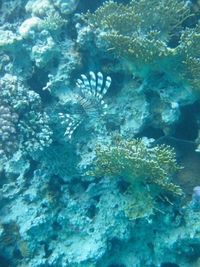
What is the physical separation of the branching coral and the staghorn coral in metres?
1.10

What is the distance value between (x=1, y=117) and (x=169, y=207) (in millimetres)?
2355

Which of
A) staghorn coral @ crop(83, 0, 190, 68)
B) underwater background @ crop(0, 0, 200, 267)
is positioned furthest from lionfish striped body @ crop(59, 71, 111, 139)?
staghorn coral @ crop(83, 0, 190, 68)

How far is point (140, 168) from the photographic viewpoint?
402cm

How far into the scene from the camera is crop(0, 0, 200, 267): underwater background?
13.9 ft

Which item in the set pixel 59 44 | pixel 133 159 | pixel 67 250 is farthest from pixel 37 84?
pixel 67 250

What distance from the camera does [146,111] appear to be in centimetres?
450

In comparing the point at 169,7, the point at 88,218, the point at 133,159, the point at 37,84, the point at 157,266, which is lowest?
the point at 157,266

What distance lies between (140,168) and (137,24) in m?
1.83

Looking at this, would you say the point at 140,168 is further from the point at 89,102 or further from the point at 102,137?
the point at 89,102

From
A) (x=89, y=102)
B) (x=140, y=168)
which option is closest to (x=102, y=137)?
(x=89, y=102)

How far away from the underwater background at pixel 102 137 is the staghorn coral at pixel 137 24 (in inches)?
0.5

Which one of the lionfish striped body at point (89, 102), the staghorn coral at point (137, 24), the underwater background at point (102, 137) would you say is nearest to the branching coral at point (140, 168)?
the underwater background at point (102, 137)

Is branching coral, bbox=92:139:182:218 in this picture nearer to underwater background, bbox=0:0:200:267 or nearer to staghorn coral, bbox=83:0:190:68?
underwater background, bbox=0:0:200:267

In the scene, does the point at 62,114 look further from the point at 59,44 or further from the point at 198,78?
the point at 198,78
